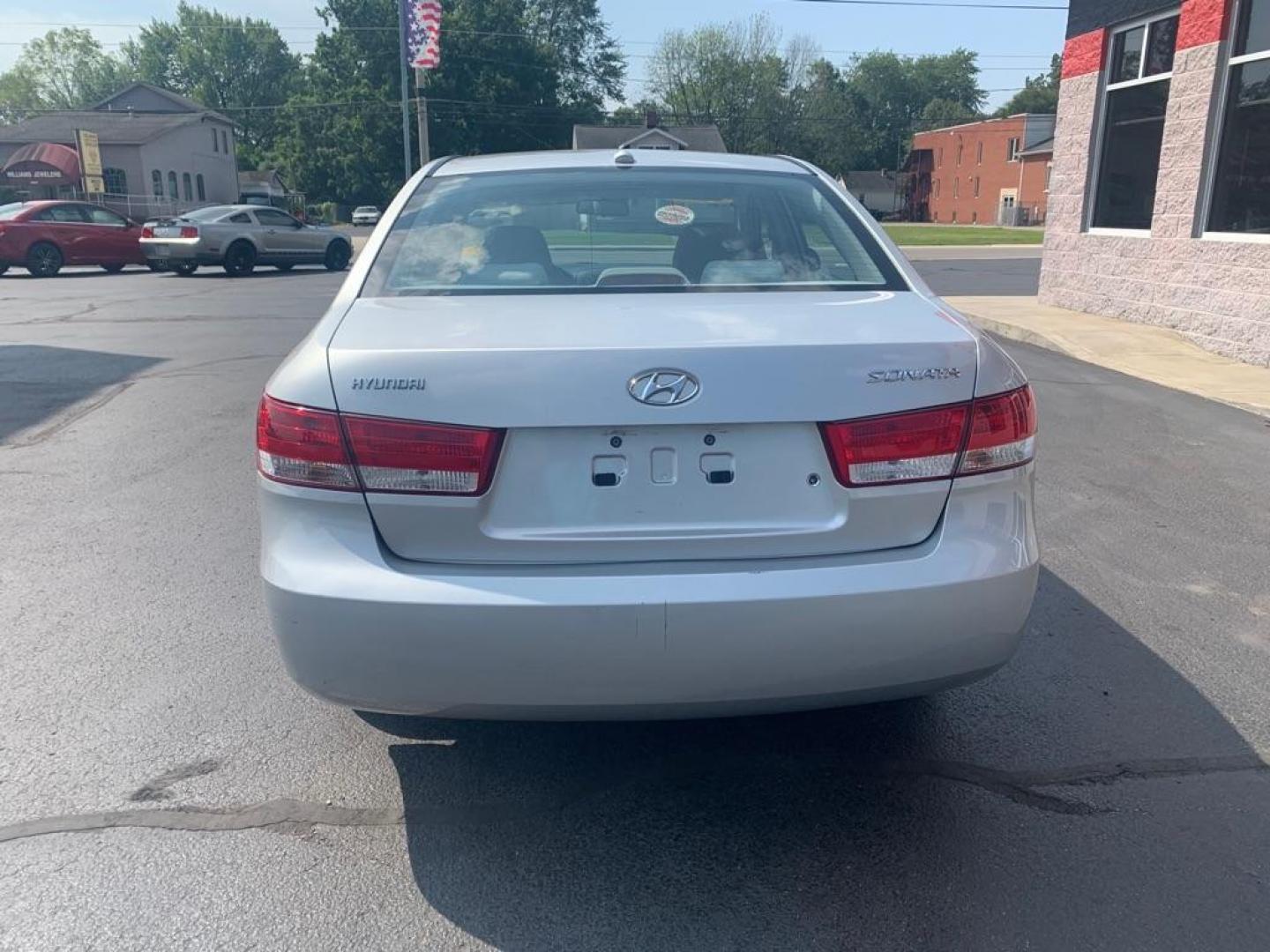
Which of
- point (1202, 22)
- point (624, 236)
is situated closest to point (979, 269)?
point (1202, 22)

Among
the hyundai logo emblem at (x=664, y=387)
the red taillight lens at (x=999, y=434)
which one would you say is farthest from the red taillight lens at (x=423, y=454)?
the red taillight lens at (x=999, y=434)

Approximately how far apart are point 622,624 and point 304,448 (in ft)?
2.80

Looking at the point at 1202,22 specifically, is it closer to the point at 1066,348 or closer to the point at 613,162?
the point at 1066,348

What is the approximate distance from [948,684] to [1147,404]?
6.59m

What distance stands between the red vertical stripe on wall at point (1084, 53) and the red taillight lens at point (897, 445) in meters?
12.3

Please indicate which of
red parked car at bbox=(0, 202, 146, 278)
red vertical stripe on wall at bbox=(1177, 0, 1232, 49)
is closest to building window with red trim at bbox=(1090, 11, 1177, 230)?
red vertical stripe on wall at bbox=(1177, 0, 1232, 49)

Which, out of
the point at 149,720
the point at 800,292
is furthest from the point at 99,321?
the point at 800,292

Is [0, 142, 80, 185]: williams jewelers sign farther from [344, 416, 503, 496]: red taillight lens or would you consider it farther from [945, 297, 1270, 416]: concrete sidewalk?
[344, 416, 503, 496]: red taillight lens

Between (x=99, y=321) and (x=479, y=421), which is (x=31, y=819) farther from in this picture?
(x=99, y=321)

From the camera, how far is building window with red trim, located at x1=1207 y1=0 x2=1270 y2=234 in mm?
10117

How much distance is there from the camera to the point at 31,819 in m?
2.91

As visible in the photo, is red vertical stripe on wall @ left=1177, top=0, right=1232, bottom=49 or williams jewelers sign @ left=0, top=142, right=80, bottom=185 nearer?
red vertical stripe on wall @ left=1177, top=0, right=1232, bottom=49

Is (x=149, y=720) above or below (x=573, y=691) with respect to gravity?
below

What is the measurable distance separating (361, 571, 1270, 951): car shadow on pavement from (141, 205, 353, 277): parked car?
21.7 meters
